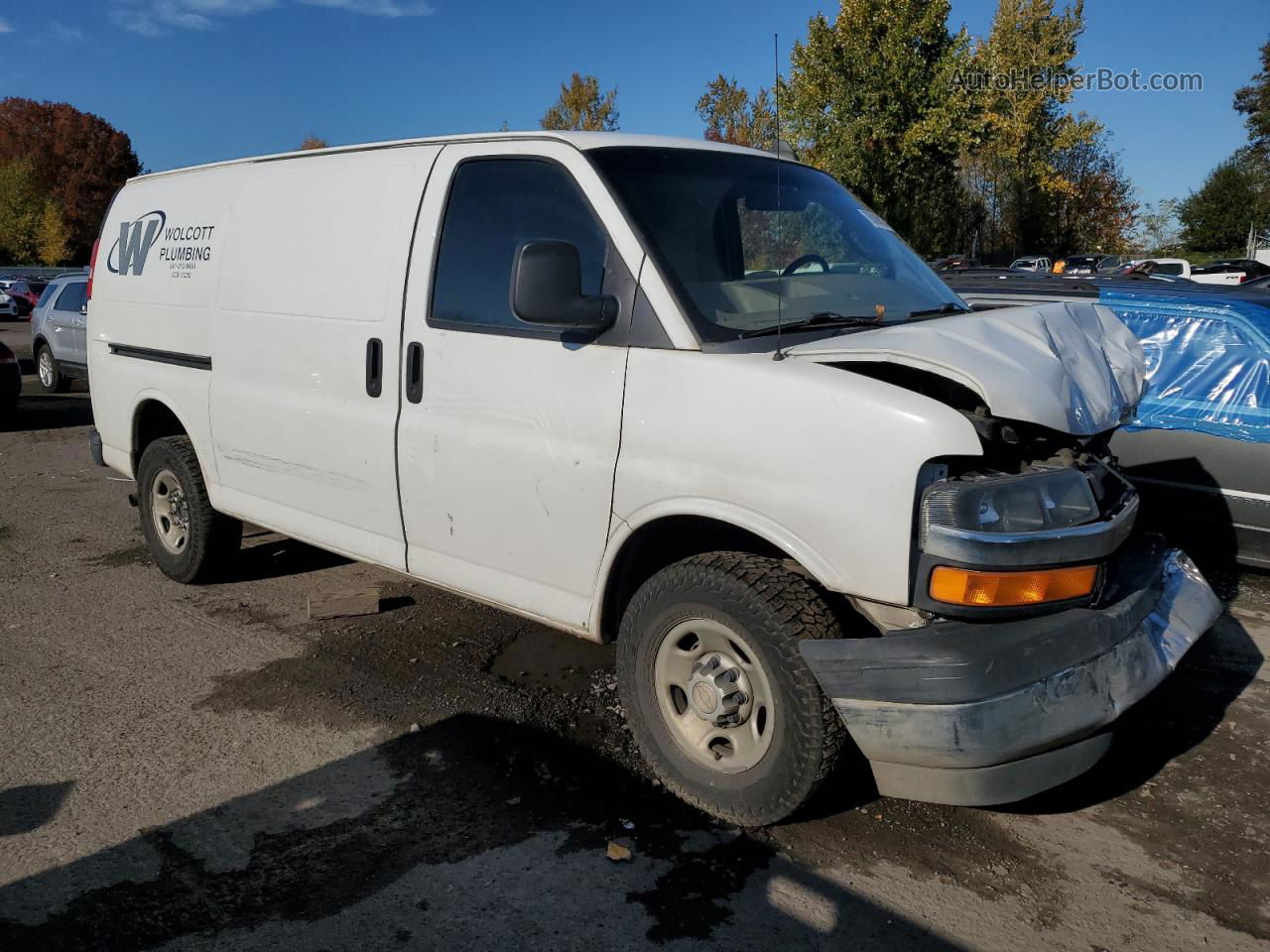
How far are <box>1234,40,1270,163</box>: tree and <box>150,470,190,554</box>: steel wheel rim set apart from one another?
5922cm

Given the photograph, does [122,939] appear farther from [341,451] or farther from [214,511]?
[214,511]

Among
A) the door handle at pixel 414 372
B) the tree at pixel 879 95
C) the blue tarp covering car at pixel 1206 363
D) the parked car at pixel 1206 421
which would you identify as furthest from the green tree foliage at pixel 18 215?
the blue tarp covering car at pixel 1206 363

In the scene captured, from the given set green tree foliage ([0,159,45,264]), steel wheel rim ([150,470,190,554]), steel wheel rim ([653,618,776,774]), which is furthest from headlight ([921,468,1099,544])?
green tree foliage ([0,159,45,264])

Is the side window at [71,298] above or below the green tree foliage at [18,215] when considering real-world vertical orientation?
below

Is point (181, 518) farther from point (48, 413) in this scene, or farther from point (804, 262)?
point (48, 413)

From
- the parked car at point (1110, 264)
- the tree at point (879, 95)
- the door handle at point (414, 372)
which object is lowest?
the door handle at point (414, 372)

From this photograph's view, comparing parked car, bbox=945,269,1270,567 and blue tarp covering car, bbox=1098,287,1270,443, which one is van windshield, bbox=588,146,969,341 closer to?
parked car, bbox=945,269,1270,567

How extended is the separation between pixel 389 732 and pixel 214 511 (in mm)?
2129

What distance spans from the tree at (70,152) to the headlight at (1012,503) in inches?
2947

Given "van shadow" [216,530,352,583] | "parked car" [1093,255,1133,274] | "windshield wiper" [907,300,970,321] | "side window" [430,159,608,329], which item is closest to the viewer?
"side window" [430,159,608,329]

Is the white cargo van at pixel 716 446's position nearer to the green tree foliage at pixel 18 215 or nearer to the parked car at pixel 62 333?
the parked car at pixel 62 333

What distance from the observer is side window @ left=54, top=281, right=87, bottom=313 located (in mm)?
14367

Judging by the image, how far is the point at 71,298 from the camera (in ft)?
47.6

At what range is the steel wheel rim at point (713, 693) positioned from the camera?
3.21 metres
